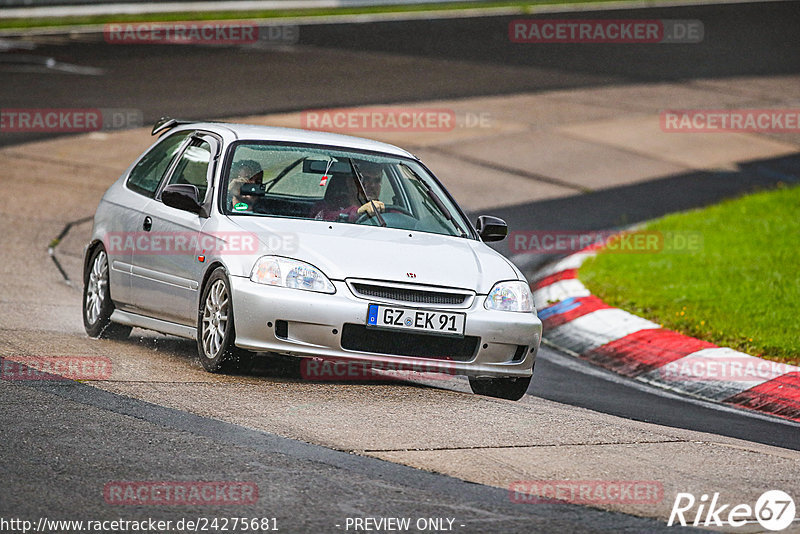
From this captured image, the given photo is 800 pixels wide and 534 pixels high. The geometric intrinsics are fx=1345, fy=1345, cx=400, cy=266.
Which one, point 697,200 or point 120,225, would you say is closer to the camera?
point 120,225

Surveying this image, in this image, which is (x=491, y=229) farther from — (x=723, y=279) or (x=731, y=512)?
(x=723, y=279)

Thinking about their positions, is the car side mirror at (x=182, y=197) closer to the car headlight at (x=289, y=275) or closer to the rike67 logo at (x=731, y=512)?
the car headlight at (x=289, y=275)

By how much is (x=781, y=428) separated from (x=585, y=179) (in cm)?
966

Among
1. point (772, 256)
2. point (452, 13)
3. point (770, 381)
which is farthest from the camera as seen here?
point (452, 13)

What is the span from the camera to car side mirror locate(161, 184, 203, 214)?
805 centimetres

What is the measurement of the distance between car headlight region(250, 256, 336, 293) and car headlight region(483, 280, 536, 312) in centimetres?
94

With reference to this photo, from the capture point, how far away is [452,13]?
33.8 meters

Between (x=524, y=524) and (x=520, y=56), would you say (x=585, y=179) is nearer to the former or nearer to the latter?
(x=520, y=56)

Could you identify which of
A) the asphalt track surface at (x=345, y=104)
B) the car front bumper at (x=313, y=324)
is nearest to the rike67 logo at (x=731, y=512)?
the asphalt track surface at (x=345, y=104)

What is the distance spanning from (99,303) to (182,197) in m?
1.36

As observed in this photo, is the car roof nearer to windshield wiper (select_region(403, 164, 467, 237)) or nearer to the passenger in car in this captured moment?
windshield wiper (select_region(403, 164, 467, 237))

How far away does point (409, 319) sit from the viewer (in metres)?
7.26

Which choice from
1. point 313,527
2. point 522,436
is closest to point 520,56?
point 522,436

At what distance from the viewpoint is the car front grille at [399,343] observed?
23.8 ft
